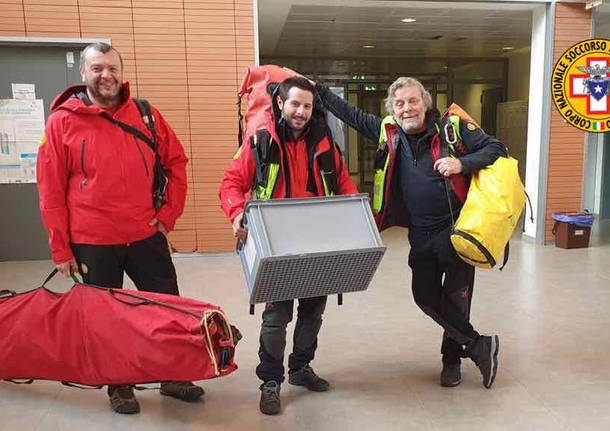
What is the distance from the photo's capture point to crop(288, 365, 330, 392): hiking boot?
2.57 meters

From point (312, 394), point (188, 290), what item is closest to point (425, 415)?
point (312, 394)

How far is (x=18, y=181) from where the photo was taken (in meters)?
5.25

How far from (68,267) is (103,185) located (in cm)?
39

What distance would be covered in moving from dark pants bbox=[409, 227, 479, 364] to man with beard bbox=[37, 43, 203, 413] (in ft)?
3.88

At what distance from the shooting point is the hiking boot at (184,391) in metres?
2.48

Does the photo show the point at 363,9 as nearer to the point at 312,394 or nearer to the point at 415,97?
the point at 415,97

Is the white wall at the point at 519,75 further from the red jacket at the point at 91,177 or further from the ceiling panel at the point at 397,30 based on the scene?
the red jacket at the point at 91,177

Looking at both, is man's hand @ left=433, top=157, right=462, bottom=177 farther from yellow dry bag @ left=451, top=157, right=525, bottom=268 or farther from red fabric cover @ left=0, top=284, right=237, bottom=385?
red fabric cover @ left=0, top=284, right=237, bottom=385

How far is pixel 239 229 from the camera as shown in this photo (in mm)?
2113

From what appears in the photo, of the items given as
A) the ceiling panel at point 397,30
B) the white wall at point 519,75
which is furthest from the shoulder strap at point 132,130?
the white wall at point 519,75

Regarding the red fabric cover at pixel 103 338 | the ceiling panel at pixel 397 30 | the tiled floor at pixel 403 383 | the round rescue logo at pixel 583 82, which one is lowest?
the tiled floor at pixel 403 383

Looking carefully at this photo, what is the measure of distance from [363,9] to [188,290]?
3966 millimetres

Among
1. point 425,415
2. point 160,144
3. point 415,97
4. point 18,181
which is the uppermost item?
point 415,97

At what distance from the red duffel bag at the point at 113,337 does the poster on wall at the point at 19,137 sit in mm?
3348
